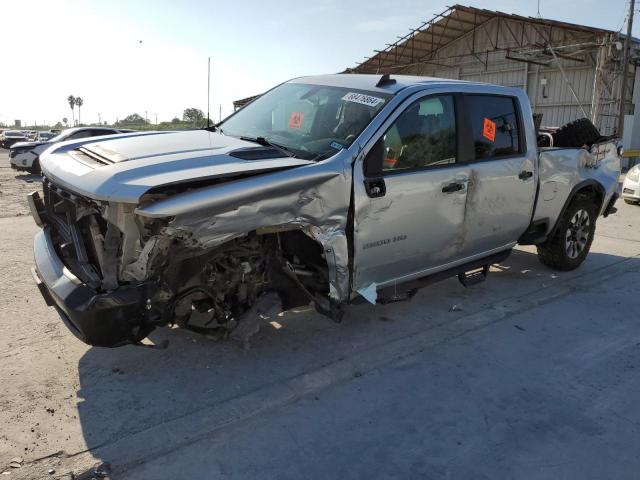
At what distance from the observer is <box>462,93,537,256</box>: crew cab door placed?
4.41 meters

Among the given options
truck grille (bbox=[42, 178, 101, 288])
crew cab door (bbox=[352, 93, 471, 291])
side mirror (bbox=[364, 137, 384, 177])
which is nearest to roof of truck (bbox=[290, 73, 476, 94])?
crew cab door (bbox=[352, 93, 471, 291])

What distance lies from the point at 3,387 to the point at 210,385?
4.23 ft

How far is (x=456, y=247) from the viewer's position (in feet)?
14.6

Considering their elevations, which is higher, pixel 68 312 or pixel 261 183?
pixel 261 183

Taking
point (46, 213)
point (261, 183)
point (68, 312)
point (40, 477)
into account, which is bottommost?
point (40, 477)

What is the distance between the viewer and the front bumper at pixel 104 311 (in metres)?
2.87

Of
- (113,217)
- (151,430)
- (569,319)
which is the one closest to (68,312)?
(113,217)

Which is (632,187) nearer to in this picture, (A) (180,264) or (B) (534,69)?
(A) (180,264)

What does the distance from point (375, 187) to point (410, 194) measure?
1.16 feet

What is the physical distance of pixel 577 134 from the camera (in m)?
6.05

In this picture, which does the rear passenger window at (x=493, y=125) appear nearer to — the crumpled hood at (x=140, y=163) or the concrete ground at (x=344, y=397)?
the concrete ground at (x=344, y=397)

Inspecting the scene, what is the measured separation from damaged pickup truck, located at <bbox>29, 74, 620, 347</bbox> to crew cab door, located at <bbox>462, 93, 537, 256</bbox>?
0.06 ft

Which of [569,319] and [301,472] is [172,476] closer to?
[301,472]

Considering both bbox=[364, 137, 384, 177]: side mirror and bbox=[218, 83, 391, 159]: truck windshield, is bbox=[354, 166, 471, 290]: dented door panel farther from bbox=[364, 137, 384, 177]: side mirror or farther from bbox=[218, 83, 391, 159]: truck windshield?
bbox=[218, 83, 391, 159]: truck windshield
